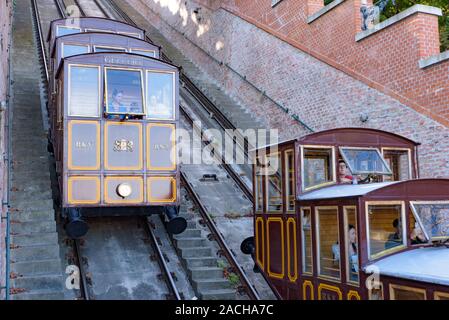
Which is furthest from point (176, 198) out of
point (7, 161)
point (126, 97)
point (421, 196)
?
point (421, 196)

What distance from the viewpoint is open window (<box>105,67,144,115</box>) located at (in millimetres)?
9516

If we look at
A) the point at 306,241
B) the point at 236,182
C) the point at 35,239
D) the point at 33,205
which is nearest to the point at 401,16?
the point at 236,182

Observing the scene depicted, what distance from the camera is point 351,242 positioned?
6609mm

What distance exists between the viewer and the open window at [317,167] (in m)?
7.81

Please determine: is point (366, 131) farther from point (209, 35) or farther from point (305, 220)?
point (209, 35)

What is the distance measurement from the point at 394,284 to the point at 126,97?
5886mm

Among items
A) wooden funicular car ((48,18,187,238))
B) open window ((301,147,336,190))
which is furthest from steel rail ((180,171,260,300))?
open window ((301,147,336,190))

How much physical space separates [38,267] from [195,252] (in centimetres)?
282

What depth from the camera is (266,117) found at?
53.4 ft

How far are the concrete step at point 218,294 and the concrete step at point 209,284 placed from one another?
11 cm

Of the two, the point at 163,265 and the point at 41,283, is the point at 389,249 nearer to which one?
the point at 163,265

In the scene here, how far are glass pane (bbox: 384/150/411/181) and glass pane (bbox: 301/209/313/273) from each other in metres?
1.80

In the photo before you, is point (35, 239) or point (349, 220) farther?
point (35, 239)
